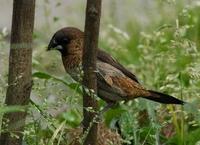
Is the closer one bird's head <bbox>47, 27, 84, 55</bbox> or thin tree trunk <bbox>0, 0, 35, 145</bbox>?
thin tree trunk <bbox>0, 0, 35, 145</bbox>

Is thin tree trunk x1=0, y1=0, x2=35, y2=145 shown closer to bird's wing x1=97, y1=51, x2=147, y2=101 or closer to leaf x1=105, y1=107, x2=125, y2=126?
bird's wing x1=97, y1=51, x2=147, y2=101

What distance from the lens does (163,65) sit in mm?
6656

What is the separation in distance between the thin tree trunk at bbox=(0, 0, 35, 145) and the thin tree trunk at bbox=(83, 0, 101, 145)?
A: 0.31m

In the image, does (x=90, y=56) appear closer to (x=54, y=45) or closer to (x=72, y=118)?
(x=54, y=45)

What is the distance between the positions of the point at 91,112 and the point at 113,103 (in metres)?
0.50

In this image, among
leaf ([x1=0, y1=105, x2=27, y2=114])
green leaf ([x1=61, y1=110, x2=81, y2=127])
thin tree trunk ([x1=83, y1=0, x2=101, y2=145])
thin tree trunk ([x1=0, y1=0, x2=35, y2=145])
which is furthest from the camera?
green leaf ([x1=61, y1=110, x2=81, y2=127])

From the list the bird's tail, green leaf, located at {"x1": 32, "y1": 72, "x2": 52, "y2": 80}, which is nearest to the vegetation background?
green leaf, located at {"x1": 32, "y1": 72, "x2": 52, "y2": 80}

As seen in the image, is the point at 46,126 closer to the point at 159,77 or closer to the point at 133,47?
the point at 159,77

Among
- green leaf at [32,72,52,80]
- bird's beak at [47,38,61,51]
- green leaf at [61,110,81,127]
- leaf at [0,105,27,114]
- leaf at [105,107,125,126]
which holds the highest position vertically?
bird's beak at [47,38,61,51]

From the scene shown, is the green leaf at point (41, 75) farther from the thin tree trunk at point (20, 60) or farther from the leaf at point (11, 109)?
the leaf at point (11, 109)

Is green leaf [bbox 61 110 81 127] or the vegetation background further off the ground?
the vegetation background

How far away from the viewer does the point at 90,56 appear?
4461mm

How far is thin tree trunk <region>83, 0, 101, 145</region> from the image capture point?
172 inches

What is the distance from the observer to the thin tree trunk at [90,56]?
4.38 metres
